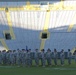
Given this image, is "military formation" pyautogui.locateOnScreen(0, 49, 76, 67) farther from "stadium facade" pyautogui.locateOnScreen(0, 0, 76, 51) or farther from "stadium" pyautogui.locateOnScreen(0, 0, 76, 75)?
"stadium facade" pyautogui.locateOnScreen(0, 0, 76, 51)

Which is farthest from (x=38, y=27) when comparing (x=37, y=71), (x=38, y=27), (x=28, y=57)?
(x=37, y=71)

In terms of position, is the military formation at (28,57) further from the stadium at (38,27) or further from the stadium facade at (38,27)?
the stadium facade at (38,27)

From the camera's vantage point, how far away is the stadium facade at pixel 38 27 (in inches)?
1448

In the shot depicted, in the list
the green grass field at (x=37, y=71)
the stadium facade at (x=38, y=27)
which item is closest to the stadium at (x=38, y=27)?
the stadium facade at (x=38, y=27)

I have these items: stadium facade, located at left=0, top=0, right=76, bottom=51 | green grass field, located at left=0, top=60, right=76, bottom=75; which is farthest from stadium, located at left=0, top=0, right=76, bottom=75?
green grass field, located at left=0, top=60, right=76, bottom=75

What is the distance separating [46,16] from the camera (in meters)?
41.0

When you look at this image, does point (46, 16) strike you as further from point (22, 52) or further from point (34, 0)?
point (22, 52)

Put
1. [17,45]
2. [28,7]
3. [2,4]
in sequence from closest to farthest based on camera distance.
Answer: [17,45]
[28,7]
[2,4]

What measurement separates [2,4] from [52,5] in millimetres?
7276

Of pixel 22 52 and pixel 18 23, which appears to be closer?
pixel 22 52

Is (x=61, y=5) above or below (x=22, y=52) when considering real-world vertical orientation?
above

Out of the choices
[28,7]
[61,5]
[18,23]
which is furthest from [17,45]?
[61,5]

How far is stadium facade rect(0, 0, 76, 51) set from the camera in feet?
121

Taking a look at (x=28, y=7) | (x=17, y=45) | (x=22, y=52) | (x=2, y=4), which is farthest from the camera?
(x=2, y=4)
